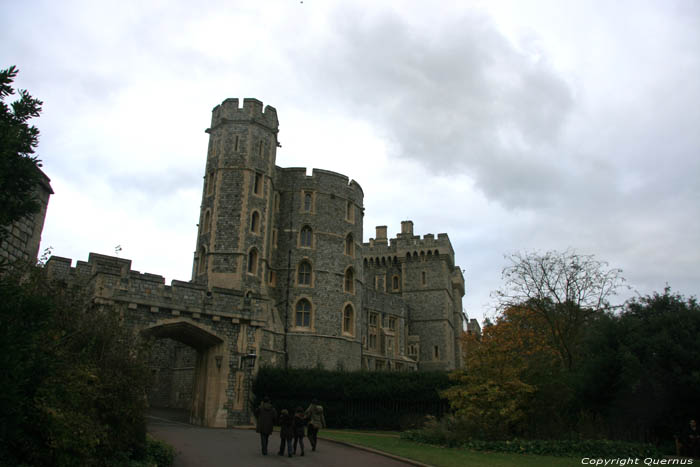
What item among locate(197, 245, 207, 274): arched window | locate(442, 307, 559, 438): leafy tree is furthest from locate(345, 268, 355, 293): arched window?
locate(442, 307, 559, 438): leafy tree

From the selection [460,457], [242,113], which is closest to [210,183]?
[242,113]

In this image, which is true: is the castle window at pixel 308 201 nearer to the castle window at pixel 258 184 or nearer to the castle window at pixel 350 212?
the castle window at pixel 350 212

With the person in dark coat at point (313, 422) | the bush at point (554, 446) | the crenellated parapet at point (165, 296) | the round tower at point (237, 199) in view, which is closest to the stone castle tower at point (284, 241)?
the round tower at point (237, 199)

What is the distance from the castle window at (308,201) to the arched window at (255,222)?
4374 mm

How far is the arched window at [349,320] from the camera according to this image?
31.0 m

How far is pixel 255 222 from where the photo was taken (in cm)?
2791

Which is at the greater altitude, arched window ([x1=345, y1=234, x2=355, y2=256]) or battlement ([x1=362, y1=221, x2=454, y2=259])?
battlement ([x1=362, y1=221, x2=454, y2=259])

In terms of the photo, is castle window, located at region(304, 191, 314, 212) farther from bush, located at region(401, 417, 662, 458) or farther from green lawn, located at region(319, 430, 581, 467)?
bush, located at region(401, 417, 662, 458)

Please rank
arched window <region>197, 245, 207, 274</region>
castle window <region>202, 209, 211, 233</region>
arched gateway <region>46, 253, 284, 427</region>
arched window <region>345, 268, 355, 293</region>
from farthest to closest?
arched window <region>345, 268, 355, 293</region>, castle window <region>202, 209, 211, 233</region>, arched window <region>197, 245, 207, 274</region>, arched gateway <region>46, 253, 284, 427</region>

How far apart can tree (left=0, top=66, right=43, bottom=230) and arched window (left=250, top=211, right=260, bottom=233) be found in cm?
2008

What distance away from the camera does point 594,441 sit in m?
13.9

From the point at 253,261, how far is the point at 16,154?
20.6 m

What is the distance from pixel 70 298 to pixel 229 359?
374 inches

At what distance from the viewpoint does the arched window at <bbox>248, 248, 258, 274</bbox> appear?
27159 mm
